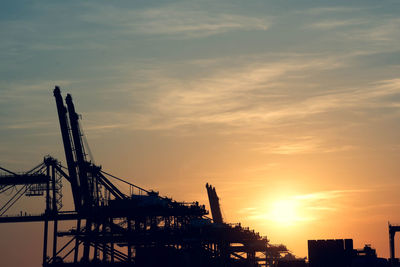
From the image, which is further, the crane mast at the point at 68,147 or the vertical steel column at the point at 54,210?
the vertical steel column at the point at 54,210

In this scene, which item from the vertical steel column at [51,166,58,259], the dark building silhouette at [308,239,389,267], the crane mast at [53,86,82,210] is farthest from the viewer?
the vertical steel column at [51,166,58,259]

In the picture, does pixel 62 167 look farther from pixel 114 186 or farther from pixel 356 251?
pixel 356 251

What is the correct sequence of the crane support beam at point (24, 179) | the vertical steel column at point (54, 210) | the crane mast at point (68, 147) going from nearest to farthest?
the crane support beam at point (24, 179)
the crane mast at point (68, 147)
the vertical steel column at point (54, 210)

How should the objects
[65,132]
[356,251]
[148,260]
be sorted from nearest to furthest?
[148,260]
[356,251]
[65,132]

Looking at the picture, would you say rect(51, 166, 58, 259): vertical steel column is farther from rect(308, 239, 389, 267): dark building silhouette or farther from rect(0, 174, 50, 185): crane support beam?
rect(308, 239, 389, 267): dark building silhouette

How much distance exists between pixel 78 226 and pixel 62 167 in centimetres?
1129

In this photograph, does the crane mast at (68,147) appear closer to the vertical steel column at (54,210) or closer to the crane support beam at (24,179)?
the crane support beam at (24,179)

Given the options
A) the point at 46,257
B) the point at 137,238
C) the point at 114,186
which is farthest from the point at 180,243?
the point at 46,257

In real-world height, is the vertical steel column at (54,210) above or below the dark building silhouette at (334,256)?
above

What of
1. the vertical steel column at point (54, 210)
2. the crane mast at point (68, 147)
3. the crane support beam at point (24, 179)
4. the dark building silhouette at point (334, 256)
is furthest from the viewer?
the vertical steel column at point (54, 210)

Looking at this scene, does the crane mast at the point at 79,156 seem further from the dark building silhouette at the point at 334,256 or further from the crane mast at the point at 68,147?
the dark building silhouette at the point at 334,256

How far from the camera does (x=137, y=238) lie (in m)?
116

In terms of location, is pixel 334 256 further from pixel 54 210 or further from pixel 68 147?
pixel 54 210

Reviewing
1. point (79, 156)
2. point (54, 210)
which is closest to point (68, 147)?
point (79, 156)
